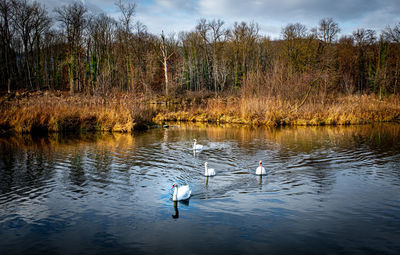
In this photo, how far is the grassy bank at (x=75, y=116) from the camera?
669 inches

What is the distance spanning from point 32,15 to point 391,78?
139 feet

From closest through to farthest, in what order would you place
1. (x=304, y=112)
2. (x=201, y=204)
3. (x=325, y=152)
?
(x=201, y=204) < (x=325, y=152) < (x=304, y=112)

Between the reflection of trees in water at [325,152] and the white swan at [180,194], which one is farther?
the reflection of trees in water at [325,152]

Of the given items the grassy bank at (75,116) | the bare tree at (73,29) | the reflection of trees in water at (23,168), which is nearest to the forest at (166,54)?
the bare tree at (73,29)

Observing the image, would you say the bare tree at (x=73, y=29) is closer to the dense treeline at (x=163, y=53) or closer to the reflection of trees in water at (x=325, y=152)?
the dense treeline at (x=163, y=53)

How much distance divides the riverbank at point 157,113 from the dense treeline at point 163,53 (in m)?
7.83

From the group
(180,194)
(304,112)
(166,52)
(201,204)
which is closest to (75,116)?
(180,194)

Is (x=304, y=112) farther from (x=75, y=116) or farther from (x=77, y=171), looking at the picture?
(x=77, y=171)

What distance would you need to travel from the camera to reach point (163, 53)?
37.7 metres

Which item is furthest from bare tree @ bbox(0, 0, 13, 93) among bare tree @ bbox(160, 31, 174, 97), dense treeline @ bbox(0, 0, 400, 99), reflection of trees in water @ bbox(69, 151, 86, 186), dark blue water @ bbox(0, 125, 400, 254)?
dark blue water @ bbox(0, 125, 400, 254)

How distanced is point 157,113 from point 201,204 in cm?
2012

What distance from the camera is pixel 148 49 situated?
43.7 metres

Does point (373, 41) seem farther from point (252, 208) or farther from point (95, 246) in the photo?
point (95, 246)

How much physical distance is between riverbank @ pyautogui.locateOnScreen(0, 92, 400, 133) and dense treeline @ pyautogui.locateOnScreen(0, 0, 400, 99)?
25.7ft
